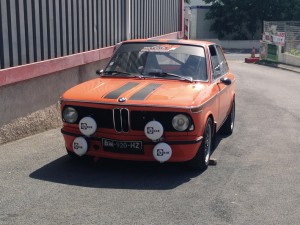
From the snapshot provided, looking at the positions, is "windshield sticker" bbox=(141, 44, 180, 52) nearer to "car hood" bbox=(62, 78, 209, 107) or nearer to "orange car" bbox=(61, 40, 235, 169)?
"orange car" bbox=(61, 40, 235, 169)

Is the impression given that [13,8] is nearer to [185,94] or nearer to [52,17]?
[52,17]

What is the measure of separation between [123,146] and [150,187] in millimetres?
630

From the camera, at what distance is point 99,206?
5074 mm

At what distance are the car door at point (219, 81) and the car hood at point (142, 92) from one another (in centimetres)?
59

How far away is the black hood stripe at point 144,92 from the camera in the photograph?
6109 millimetres

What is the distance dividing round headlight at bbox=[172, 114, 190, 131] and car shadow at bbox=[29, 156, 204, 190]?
25.3 inches

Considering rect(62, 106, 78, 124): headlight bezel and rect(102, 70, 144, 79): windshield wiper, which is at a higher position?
rect(102, 70, 144, 79): windshield wiper

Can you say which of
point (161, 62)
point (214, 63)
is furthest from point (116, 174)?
point (214, 63)

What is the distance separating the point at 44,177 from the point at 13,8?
3.04 meters

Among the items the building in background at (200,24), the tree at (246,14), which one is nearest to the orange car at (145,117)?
the tree at (246,14)

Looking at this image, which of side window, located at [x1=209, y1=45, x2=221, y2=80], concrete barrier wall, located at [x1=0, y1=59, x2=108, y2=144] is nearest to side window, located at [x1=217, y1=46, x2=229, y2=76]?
side window, located at [x1=209, y1=45, x2=221, y2=80]

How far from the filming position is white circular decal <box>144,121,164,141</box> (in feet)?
19.2

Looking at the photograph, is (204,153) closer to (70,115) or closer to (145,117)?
(145,117)

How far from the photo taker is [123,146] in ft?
19.9
